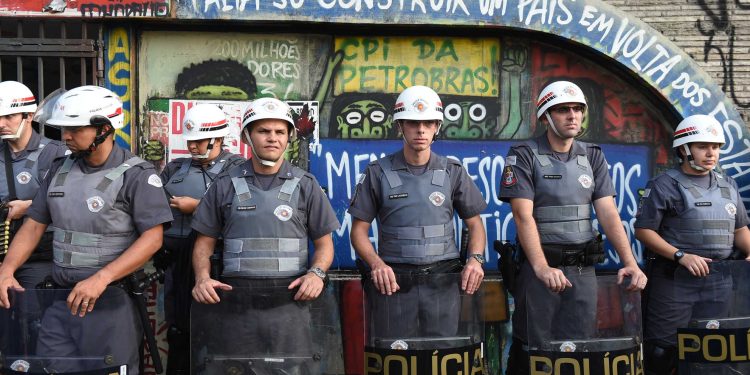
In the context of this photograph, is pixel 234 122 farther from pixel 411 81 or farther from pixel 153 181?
pixel 153 181

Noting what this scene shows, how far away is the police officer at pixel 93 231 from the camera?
178 inches

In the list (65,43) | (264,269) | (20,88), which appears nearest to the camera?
(264,269)

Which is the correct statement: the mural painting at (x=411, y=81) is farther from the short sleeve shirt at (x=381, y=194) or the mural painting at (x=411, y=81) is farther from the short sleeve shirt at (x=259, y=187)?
the short sleeve shirt at (x=259, y=187)

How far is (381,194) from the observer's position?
5.30 metres

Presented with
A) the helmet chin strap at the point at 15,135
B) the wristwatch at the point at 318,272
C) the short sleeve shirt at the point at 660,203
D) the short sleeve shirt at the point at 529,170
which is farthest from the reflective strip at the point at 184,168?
the short sleeve shirt at the point at 660,203

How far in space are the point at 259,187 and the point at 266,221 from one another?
212 mm

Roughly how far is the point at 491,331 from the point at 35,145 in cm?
399

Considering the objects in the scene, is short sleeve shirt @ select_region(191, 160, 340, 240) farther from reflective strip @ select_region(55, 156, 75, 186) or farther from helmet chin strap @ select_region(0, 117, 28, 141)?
helmet chin strap @ select_region(0, 117, 28, 141)

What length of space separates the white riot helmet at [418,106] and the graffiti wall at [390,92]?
2.39 metres

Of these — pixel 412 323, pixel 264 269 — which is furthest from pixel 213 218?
pixel 412 323

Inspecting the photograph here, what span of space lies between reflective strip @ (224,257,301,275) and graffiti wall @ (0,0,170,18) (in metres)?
3.18

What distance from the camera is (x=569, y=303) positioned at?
4973 mm

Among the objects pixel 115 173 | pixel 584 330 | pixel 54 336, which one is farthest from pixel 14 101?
pixel 584 330

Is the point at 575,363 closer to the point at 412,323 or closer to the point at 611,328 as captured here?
the point at 611,328
